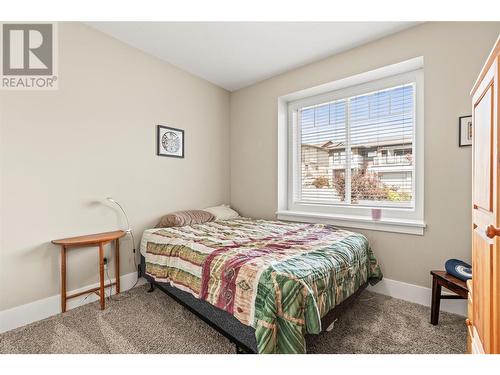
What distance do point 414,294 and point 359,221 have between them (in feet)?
2.67

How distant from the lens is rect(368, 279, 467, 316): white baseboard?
6.65 feet

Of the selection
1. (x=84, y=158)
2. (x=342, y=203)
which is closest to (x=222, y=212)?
(x=342, y=203)

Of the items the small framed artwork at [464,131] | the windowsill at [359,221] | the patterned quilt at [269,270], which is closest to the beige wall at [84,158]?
the patterned quilt at [269,270]

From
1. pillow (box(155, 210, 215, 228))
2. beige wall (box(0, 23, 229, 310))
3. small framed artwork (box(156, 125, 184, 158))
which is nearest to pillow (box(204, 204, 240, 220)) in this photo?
pillow (box(155, 210, 215, 228))

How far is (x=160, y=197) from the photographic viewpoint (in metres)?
2.91

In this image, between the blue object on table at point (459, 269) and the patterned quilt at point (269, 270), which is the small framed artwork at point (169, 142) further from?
the blue object on table at point (459, 269)

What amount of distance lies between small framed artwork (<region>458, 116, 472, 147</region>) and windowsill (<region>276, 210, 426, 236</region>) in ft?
2.52

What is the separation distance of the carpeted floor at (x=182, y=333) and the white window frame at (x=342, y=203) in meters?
0.82

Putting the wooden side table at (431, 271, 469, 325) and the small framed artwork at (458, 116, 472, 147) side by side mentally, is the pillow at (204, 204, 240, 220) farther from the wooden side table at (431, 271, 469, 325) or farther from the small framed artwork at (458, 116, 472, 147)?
the small framed artwork at (458, 116, 472, 147)

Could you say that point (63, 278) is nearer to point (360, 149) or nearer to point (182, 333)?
point (182, 333)

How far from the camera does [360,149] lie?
281cm

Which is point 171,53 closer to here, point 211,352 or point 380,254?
point 211,352

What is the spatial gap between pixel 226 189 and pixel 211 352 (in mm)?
2472
